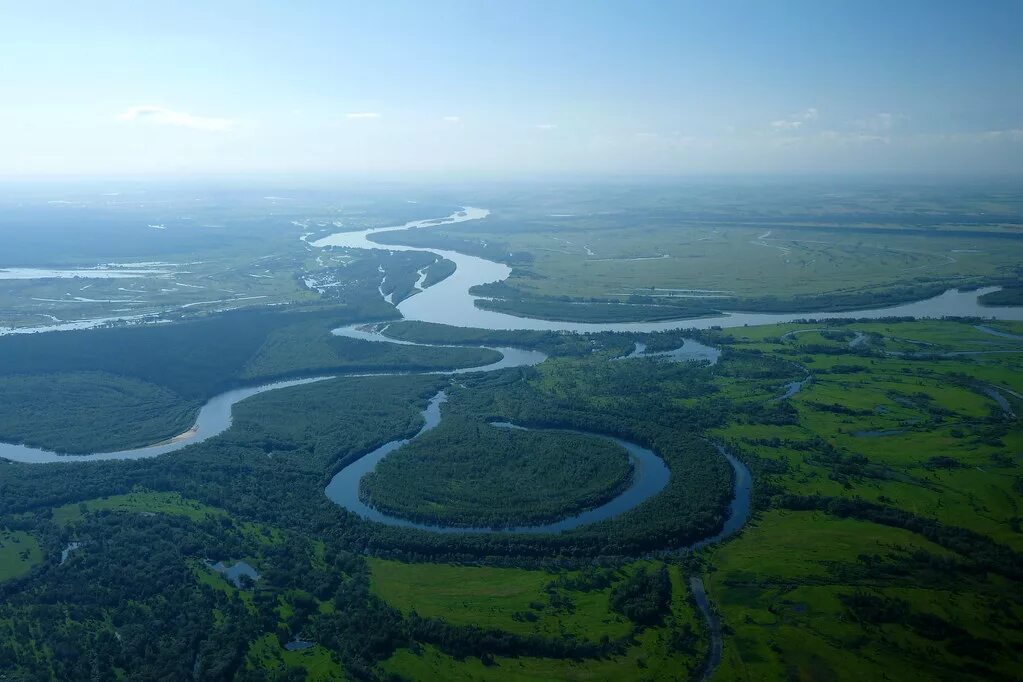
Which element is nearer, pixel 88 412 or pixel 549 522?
pixel 549 522

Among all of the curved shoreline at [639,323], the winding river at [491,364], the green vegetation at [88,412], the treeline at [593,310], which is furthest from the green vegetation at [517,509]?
the treeline at [593,310]

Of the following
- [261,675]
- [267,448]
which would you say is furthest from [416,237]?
[261,675]

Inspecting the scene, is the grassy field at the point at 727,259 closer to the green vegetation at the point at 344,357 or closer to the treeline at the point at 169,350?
the green vegetation at the point at 344,357

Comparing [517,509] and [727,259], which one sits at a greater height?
[727,259]

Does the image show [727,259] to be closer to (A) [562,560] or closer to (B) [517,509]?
(B) [517,509]

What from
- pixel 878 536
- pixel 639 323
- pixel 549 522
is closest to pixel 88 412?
pixel 549 522

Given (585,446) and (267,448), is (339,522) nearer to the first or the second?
(267,448)
